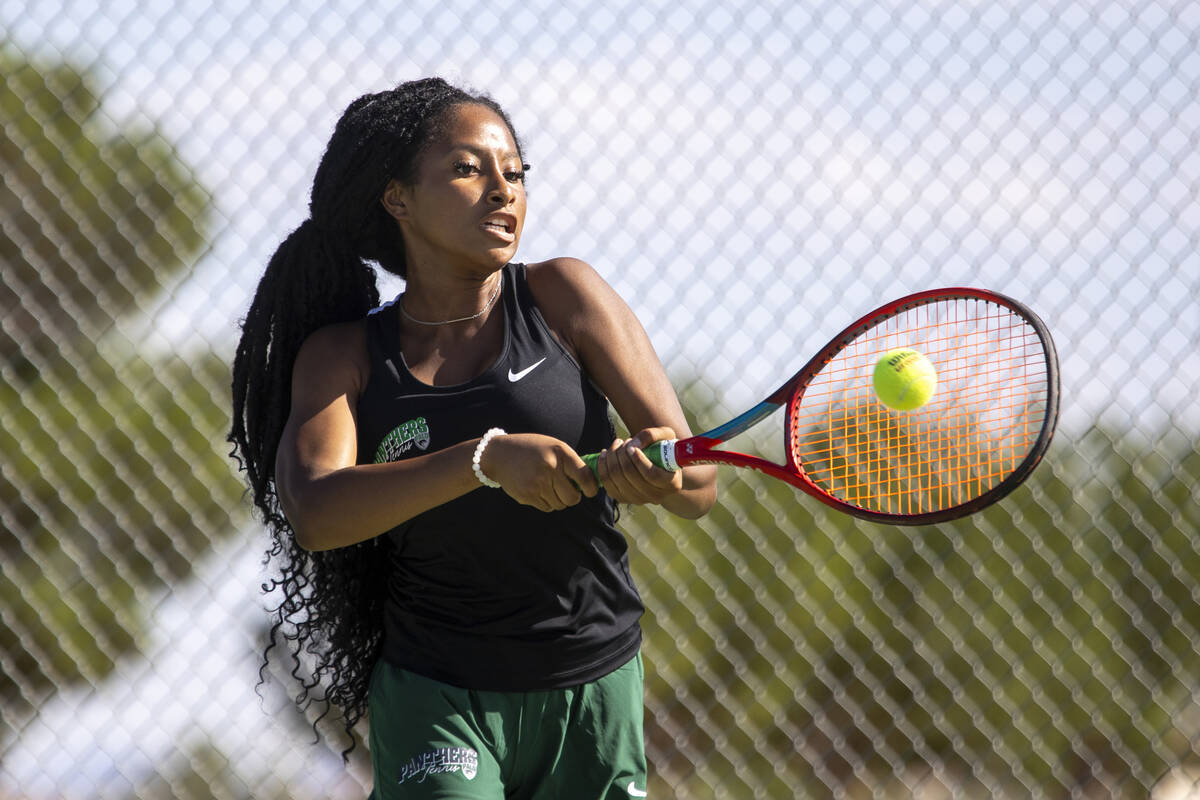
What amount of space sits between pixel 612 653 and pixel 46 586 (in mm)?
2152

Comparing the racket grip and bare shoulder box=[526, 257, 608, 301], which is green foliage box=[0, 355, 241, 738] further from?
the racket grip

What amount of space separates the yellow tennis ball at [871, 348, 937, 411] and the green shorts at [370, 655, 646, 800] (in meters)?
0.57

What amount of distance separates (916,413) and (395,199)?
93 cm

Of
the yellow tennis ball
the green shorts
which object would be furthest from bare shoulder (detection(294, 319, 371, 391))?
the yellow tennis ball

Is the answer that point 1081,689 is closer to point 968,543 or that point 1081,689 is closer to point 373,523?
point 968,543

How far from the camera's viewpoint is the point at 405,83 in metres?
2.13

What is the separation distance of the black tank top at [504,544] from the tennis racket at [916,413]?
267 mm

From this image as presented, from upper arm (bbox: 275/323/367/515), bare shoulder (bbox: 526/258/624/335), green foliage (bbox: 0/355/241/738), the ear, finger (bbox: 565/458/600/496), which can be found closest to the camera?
finger (bbox: 565/458/600/496)

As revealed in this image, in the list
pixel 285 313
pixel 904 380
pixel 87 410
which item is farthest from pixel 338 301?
pixel 87 410

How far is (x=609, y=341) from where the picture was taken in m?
1.95

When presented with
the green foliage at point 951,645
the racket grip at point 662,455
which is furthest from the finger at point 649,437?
the green foliage at point 951,645

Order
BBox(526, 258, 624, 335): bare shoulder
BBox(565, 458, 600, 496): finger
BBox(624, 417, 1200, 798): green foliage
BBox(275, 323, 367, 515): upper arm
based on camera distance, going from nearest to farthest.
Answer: BBox(565, 458, 600, 496): finger
BBox(275, 323, 367, 515): upper arm
BBox(526, 258, 624, 335): bare shoulder
BBox(624, 417, 1200, 798): green foliage

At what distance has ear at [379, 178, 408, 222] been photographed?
208 cm

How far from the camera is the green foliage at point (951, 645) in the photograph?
3.14 meters
